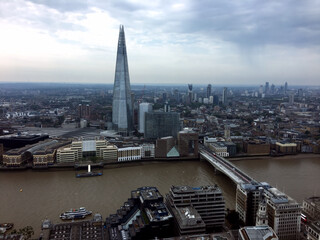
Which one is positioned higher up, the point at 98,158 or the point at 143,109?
the point at 143,109

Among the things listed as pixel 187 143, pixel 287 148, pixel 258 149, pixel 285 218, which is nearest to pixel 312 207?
pixel 285 218

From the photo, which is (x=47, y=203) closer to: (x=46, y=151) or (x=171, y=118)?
(x=46, y=151)

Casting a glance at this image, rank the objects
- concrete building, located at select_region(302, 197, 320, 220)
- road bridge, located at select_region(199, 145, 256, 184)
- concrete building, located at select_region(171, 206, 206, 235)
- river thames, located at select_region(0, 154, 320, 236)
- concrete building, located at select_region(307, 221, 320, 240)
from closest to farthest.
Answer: concrete building, located at select_region(307, 221, 320, 240) < concrete building, located at select_region(171, 206, 206, 235) < concrete building, located at select_region(302, 197, 320, 220) < river thames, located at select_region(0, 154, 320, 236) < road bridge, located at select_region(199, 145, 256, 184)

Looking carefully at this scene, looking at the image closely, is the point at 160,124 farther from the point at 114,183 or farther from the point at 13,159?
the point at 13,159

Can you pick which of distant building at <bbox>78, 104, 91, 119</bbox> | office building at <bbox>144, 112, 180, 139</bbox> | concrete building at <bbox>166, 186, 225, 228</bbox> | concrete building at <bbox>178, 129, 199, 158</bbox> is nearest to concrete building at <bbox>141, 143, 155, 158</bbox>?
concrete building at <bbox>178, 129, 199, 158</bbox>

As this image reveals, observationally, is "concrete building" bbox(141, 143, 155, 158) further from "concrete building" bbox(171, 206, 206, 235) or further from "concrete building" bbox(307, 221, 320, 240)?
"concrete building" bbox(307, 221, 320, 240)

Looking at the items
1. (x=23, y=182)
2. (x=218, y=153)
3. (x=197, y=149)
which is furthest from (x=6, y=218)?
(x=218, y=153)
